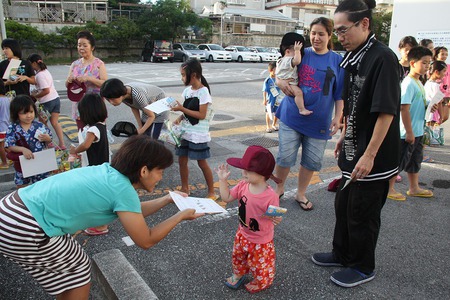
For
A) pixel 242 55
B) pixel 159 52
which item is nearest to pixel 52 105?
pixel 159 52

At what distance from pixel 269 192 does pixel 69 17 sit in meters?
37.1

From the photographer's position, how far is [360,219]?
2596 millimetres

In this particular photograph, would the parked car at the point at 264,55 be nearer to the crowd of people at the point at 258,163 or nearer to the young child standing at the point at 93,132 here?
the crowd of people at the point at 258,163

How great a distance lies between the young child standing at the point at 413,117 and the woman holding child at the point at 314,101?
0.67 meters

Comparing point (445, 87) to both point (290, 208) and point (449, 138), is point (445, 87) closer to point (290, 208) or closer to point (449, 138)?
point (449, 138)

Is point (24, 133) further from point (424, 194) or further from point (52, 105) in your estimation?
point (424, 194)

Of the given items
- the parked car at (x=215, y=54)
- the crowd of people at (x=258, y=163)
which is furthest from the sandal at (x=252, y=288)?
the parked car at (x=215, y=54)

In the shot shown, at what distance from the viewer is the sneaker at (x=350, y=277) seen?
106 inches

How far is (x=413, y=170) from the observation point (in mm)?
4344

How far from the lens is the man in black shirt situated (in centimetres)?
229

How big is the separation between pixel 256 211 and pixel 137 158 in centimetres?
96

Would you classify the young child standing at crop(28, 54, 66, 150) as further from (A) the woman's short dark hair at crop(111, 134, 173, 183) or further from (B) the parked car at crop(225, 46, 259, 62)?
(B) the parked car at crop(225, 46, 259, 62)

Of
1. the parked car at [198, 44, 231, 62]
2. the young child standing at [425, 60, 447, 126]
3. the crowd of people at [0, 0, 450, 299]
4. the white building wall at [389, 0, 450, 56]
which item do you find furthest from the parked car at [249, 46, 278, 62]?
the crowd of people at [0, 0, 450, 299]

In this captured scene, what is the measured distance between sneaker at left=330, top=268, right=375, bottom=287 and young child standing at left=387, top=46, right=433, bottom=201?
1103mm
